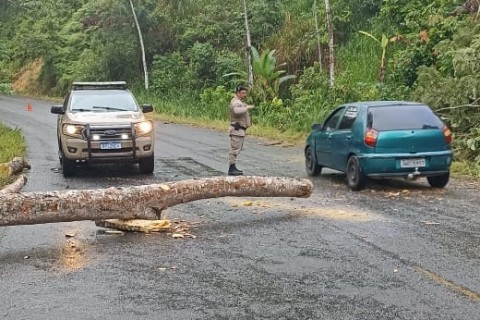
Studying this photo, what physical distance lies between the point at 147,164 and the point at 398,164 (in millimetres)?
5439

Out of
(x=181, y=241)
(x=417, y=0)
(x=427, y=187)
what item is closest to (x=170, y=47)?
(x=417, y=0)

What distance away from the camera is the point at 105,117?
14.1 m

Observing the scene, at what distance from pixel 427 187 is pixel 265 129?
43.3ft

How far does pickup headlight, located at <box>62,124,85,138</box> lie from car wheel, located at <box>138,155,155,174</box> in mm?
1358

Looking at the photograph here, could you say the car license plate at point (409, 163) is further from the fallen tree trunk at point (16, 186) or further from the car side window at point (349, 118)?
the fallen tree trunk at point (16, 186)

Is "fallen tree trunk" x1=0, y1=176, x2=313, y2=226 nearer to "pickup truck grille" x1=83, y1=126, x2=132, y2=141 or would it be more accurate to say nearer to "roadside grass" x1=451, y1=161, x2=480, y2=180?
"pickup truck grille" x1=83, y1=126, x2=132, y2=141

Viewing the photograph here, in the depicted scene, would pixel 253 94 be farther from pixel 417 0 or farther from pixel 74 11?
pixel 74 11

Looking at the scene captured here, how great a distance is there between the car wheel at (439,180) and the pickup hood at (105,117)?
5.96 m

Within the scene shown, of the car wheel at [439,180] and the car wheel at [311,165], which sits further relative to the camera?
the car wheel at [311,165]

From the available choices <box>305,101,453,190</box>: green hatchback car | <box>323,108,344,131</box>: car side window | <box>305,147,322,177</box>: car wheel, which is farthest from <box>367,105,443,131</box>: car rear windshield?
<box>305,147,322,177</box>: car wheel

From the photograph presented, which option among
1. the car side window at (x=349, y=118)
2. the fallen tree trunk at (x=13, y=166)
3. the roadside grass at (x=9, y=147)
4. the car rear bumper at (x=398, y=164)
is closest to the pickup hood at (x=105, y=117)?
the fallen tree trunk at (x=13, y=166)

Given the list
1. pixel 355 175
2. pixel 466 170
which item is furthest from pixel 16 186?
pixel 466 170

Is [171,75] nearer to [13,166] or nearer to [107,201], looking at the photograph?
[13,166]

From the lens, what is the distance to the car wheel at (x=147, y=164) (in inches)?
558
